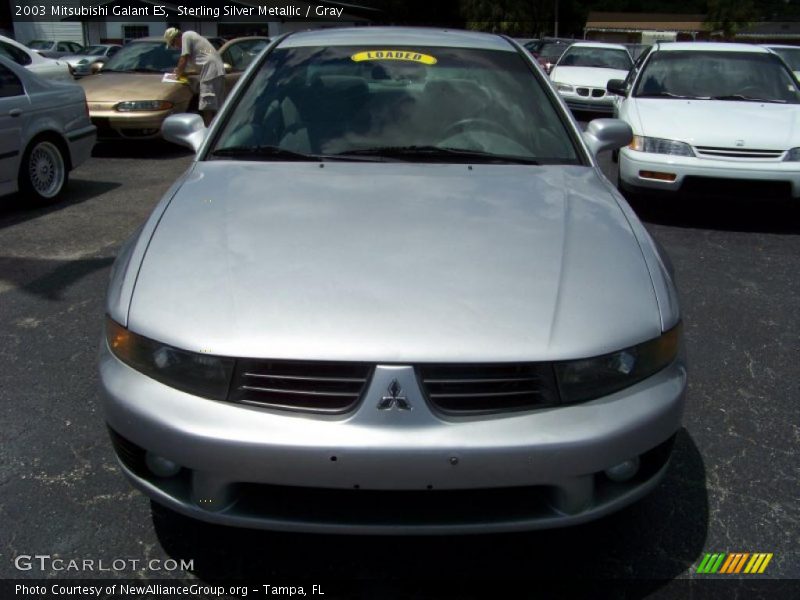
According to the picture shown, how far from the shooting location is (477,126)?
329cm

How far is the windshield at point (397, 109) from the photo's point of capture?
3.16 meters

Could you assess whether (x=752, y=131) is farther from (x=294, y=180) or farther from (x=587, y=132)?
(x=294, y=180)

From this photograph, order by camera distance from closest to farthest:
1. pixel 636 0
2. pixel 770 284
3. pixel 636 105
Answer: pixel 770 284, pixel 636 105, pixel 636 0

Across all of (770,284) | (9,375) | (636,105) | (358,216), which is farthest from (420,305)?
(636,105)

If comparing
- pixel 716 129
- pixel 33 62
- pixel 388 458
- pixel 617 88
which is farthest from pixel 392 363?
pixel 33 62

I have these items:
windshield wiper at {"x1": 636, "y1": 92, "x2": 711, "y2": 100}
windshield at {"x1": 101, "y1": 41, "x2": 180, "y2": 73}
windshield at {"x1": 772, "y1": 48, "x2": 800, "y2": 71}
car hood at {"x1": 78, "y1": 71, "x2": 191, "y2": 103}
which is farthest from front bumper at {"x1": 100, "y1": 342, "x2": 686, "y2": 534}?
windshield at {"x1": 772, "y1": 48, "x2": 800, "y2": 71}

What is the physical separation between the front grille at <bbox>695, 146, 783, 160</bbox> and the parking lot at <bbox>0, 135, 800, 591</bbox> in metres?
1.60

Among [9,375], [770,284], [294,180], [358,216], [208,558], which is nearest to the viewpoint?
[208,558]

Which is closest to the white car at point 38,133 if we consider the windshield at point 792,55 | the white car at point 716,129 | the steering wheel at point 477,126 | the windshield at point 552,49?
the steering wheel at point 477,126

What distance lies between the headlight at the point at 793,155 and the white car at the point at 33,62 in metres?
7.31

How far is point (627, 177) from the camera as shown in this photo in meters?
6.48

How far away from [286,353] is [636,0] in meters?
84.3

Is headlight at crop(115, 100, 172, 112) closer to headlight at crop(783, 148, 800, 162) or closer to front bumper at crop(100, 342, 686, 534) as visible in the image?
headlight at crop(783, 148, 800, 162)

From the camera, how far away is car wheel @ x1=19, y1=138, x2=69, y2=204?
6.64m
